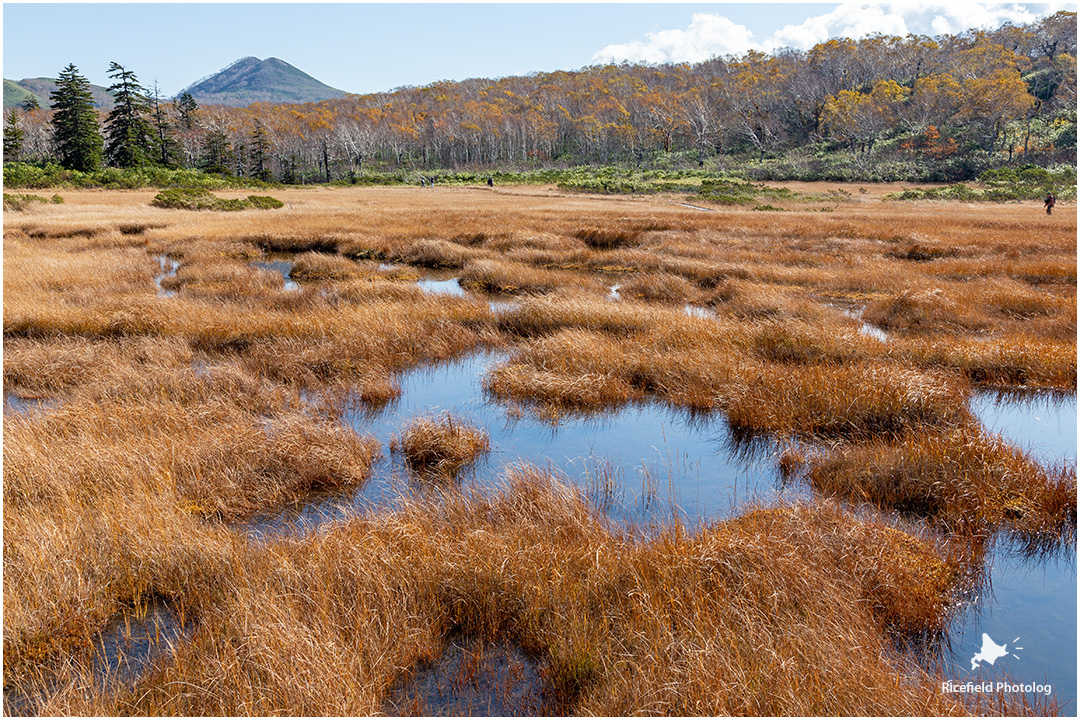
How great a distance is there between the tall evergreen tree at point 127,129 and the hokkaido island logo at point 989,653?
3404 inches

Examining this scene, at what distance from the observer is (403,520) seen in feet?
20.8

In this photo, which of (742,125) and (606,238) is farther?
(742,125)

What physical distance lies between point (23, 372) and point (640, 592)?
1145 centimetres

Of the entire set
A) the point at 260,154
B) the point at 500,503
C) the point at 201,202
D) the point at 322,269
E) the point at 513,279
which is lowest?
the point at 500,503

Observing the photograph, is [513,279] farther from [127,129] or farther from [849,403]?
[127,129]

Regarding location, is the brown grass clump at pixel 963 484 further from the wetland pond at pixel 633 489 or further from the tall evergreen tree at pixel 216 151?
the tall evergreen tree at pixel 216 151

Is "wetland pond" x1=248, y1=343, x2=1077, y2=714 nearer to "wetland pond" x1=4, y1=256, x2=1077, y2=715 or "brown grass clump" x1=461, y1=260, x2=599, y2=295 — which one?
"wetland pond" x1=4, y1=256, x2=1077, y2=715

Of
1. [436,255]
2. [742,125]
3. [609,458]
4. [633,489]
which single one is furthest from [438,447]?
[742,125]

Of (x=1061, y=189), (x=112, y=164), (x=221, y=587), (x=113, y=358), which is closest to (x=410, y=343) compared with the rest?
(x=113, y=358)

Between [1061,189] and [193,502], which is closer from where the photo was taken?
[193,502]

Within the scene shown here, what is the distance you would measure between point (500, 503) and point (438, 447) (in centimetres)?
208

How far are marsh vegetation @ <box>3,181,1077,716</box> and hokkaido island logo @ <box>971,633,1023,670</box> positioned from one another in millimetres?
304

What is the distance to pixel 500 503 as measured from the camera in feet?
22.0

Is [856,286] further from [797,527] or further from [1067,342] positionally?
[797,527]
